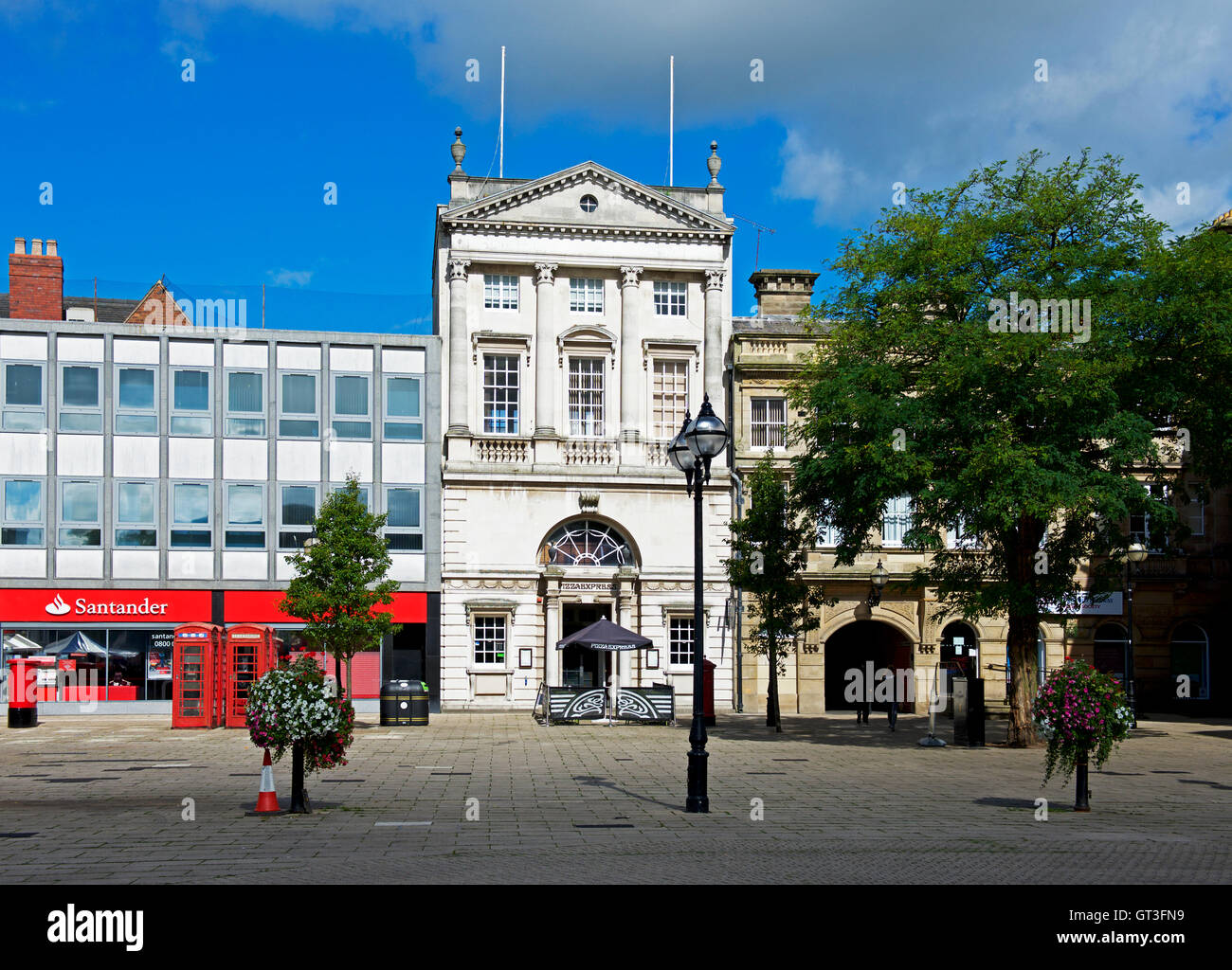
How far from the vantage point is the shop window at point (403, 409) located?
141ft

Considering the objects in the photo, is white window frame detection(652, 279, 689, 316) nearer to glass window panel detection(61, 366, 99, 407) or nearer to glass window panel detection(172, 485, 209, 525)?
glass window panel detection(172, 485, 209, 525)

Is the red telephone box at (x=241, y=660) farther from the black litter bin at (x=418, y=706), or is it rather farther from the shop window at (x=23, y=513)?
the shop window at (x=23, y=513)

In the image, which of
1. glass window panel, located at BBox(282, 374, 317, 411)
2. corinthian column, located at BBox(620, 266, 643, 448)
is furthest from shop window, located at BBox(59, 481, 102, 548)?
corinthian column, located at BBox(620, 266, 643, 448)

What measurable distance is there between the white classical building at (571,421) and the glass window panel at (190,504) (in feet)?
25.9

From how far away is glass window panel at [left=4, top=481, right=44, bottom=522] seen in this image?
4059cm

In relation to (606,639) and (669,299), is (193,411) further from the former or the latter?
(669,299)

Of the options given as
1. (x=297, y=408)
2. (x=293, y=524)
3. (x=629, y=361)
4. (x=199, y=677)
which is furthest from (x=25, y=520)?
(x=629, y=361)

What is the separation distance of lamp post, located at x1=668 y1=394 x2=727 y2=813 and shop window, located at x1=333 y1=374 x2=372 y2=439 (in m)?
25.8

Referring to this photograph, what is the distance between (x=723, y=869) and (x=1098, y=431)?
1799cm

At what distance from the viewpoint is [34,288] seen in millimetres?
44156

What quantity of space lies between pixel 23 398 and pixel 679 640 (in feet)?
76.1

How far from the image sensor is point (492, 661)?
42.6 meters
